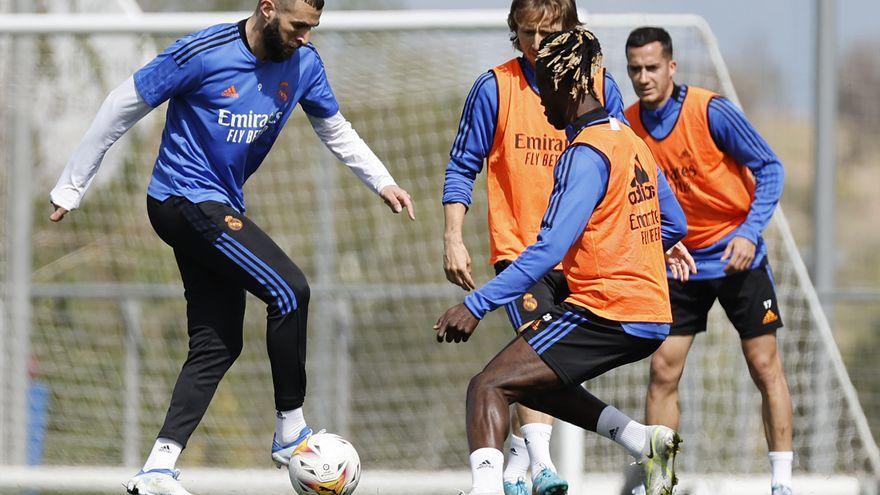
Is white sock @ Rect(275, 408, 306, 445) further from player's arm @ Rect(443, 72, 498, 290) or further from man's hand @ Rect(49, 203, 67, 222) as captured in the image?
man's hand @ Rect(49, 203, 67, 222)

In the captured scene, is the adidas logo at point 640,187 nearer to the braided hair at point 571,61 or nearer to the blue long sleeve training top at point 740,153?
the braided hair at point 571,61

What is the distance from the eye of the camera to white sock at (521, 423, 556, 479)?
6246 mm

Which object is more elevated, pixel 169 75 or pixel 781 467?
pixel 169 75

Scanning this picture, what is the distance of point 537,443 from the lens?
6.33m

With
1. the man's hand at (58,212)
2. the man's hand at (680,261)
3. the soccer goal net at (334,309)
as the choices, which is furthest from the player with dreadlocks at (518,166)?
the soccer goal net at (334,309)

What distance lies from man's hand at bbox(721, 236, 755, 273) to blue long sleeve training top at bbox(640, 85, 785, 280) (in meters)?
0.04

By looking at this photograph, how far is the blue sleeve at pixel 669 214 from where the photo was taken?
A: 597 centimetres

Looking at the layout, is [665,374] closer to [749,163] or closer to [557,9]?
[749,163]

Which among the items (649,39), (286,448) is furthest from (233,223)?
(649,39)

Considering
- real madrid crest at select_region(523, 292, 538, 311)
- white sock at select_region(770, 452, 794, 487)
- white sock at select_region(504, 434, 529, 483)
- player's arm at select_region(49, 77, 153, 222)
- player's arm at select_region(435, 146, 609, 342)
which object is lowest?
white sock at select_region(770, 452, 794, 487)

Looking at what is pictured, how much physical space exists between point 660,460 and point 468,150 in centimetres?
181

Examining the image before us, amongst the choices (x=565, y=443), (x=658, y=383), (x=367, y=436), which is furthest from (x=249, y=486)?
(x=367, y=436)

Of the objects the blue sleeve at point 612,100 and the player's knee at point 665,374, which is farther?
Result: the player's knee at point 665,374

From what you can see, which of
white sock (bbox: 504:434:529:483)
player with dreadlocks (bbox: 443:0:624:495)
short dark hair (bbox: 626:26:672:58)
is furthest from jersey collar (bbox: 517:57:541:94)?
white sock (bbox: 504:434:529:483)
